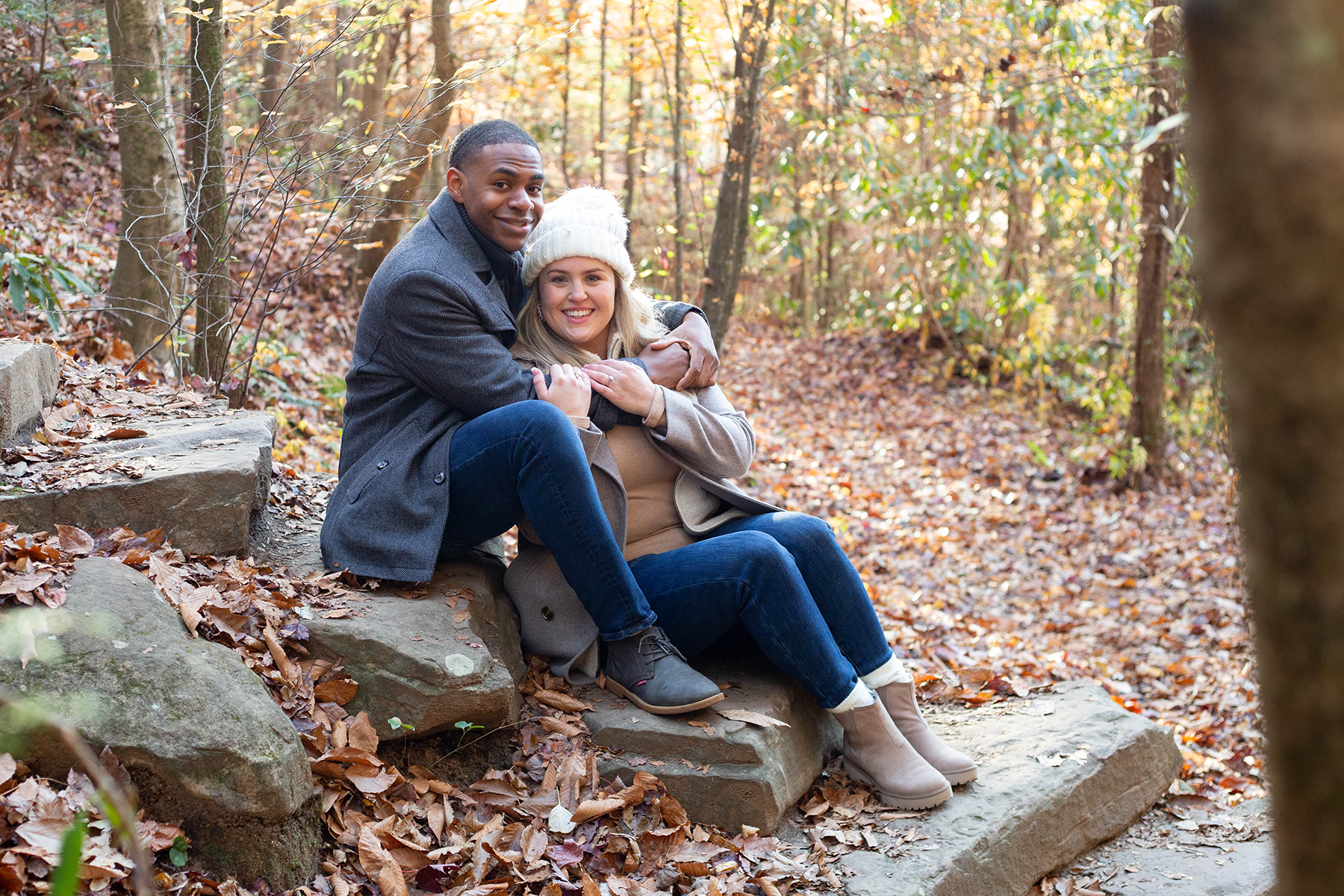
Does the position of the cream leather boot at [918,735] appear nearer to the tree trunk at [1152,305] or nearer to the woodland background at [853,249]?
the woodland background at [853,249]

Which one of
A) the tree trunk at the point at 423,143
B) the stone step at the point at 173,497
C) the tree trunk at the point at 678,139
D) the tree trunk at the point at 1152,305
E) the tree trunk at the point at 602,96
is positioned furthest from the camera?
the tree trunk at the point at 602,96

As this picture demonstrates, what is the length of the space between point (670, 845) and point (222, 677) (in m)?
1.26

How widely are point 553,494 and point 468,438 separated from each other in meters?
0.34

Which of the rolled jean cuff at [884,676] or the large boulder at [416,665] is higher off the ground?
the large boulder at [416,665]

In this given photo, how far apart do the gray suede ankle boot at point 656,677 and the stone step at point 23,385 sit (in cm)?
198

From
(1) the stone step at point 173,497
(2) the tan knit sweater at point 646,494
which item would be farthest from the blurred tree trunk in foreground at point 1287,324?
(1) the stone step at point 173,497

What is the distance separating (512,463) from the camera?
2.96 m

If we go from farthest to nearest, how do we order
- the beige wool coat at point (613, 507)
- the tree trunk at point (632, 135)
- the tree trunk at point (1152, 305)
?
the tree trunk at point (632, 135), the tree trunk at point (1152, 305), the beige wool coat at point (613, 507)

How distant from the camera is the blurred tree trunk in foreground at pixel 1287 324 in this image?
2.47 ft

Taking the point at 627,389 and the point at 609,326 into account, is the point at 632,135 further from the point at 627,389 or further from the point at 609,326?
the point at 627,389

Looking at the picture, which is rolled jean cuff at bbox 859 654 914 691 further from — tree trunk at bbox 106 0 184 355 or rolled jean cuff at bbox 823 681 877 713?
tree trunk at bbox 106 0 184 355

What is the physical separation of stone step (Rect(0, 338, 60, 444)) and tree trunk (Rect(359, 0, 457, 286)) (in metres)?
1.89

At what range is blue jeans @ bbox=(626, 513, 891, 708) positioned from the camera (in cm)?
303

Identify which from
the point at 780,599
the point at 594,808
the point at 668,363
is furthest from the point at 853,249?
the point at 594,808
